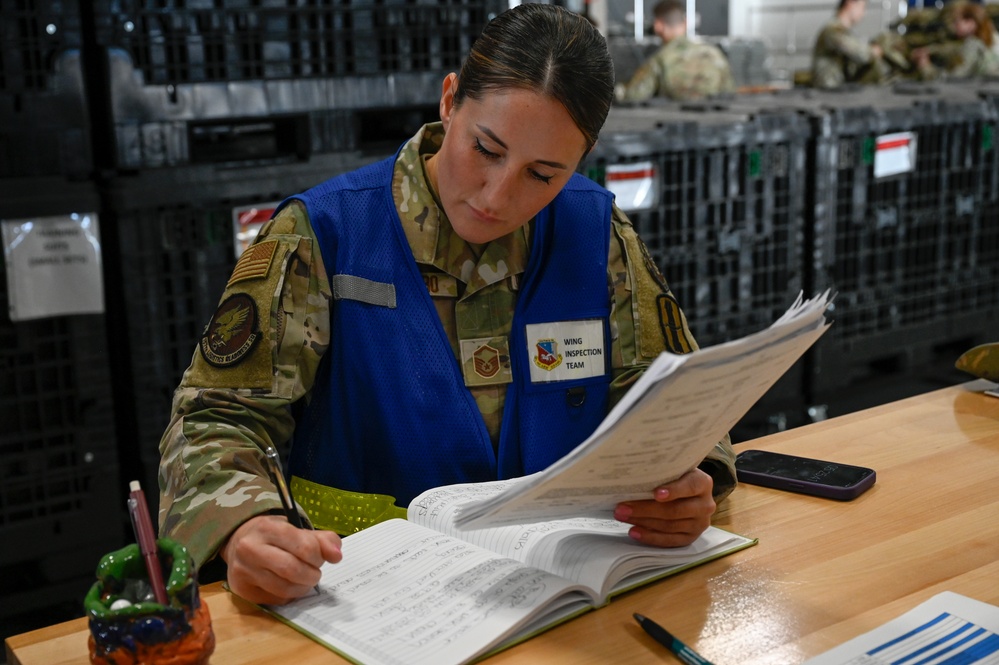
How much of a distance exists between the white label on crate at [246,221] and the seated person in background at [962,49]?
659cm

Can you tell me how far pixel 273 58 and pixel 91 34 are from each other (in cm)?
34

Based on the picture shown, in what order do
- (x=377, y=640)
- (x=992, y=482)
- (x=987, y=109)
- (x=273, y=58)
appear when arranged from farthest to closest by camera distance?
(x=987, y=109) < (x=273, y=58) < (x=992, y=482) < (x=377, y=640)

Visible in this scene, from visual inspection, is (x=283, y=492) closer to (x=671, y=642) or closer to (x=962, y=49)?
(x=671, y=642)

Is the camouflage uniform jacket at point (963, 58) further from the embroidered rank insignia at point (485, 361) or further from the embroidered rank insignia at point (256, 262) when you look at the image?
the embroidered rank insignia at point (256, 262)

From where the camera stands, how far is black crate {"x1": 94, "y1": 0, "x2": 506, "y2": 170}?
1.98 metres

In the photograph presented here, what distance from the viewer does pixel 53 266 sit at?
1950mm

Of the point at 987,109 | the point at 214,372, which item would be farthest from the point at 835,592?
the point at 987,109

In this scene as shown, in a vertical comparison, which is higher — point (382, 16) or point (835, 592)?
point (382, 16)

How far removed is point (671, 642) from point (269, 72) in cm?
154

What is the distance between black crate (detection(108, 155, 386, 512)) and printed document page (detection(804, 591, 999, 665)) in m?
1.51

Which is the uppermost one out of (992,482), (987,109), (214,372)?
(987,109)

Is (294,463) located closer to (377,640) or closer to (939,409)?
(377,640)

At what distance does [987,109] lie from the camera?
11.2 feet

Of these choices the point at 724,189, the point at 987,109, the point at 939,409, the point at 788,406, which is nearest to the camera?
the point at 939,409
